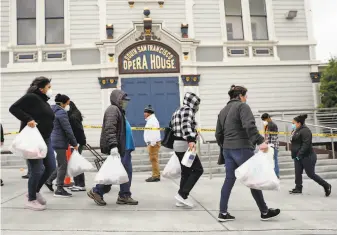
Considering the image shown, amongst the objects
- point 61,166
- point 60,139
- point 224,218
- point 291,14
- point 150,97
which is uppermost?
point 291,14

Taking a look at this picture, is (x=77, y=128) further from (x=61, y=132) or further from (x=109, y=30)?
(x=109, y=30)

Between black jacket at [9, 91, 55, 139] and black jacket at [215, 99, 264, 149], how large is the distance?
8.67 ft

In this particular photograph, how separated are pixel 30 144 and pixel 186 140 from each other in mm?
2331

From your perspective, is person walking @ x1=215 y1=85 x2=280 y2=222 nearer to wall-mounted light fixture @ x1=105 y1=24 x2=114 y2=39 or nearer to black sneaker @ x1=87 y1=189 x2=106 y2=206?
black sneaker @ x1=87 y1=189 x2=106 y2=206

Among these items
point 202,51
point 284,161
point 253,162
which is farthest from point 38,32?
point 253,162

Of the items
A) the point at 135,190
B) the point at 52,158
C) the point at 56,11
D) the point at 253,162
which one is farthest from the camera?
the point at 56,11

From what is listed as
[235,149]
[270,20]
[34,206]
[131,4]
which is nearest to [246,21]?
[270,20]

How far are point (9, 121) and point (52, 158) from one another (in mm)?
8619

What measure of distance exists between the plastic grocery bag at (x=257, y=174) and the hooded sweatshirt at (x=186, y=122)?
3.61ft

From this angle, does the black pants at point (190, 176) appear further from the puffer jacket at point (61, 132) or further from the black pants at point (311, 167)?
the black pants at point (311, 167)

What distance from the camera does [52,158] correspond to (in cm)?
517

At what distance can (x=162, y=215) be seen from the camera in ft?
16.1

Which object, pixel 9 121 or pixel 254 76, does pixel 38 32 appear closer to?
pixel 9 121

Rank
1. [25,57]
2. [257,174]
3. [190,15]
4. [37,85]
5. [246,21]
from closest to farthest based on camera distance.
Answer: [257,174] → [37,85] → [25,57] → [190,15] → [246,21]
